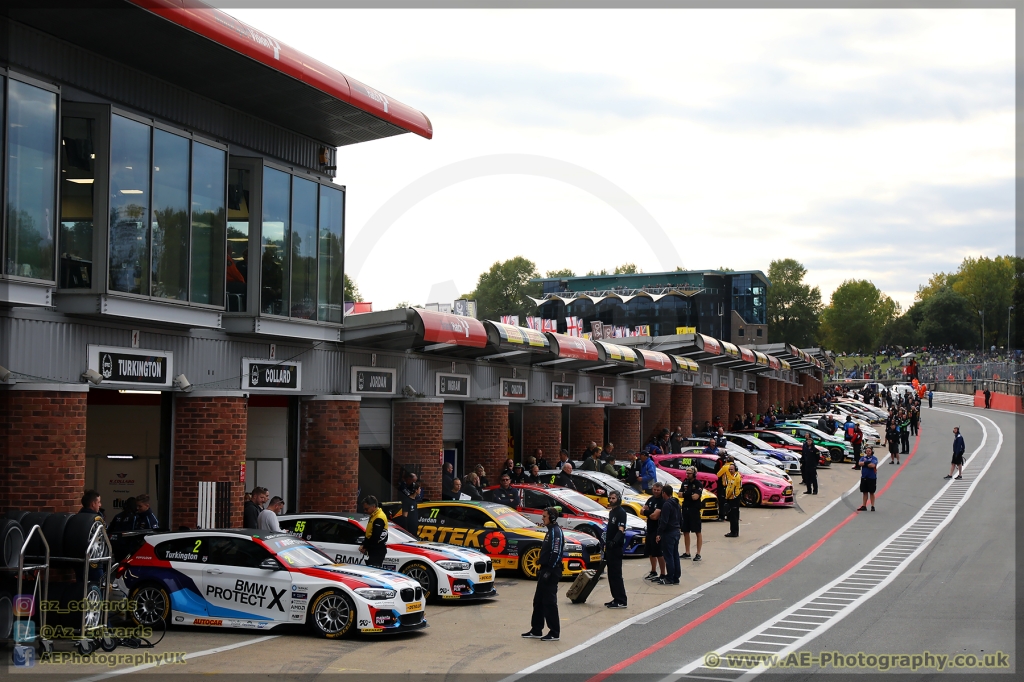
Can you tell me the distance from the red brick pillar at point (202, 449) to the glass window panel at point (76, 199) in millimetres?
3591

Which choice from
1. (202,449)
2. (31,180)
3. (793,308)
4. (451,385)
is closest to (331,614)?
(202,449)

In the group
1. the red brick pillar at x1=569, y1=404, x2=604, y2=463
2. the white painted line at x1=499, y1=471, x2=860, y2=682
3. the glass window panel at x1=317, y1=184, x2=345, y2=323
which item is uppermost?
the glass window panel at x1=317, y1=184, x2=345, y2=323

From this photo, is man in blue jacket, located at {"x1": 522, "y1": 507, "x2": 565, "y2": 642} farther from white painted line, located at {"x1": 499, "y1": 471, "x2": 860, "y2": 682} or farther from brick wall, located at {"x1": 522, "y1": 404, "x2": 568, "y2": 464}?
brick wall, located at {"x1": 522, "y1": 404, "x2": 568, "y2": 464}

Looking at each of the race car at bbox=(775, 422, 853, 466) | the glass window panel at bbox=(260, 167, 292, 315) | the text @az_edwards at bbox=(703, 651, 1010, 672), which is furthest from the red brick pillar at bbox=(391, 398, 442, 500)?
the race car at bbox=(775, 422, 853, 466)

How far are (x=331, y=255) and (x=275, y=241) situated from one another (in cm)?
170

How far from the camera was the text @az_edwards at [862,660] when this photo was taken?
37.0ft

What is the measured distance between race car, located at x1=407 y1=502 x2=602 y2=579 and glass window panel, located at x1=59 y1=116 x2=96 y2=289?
286 inches

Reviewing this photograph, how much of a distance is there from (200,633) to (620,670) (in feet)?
18.3

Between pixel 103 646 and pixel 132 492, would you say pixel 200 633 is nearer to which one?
pixel 103 646

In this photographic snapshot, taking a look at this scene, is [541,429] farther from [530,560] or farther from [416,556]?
[416,556]

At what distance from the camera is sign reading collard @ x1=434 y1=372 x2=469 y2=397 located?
24.7 metres

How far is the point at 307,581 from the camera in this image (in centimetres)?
1287

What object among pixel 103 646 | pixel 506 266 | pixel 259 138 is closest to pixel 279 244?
pixel 259 138

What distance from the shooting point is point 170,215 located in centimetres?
1594
